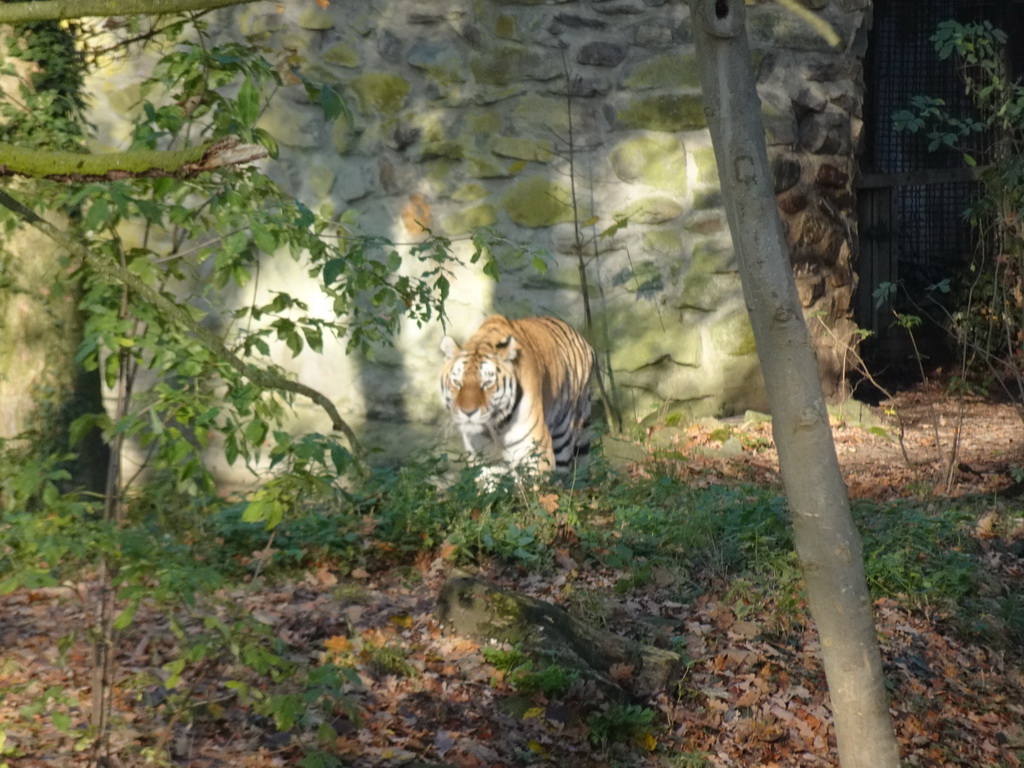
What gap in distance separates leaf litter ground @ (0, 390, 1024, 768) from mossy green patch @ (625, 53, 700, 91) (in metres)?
3.85

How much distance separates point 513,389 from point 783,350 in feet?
12.7

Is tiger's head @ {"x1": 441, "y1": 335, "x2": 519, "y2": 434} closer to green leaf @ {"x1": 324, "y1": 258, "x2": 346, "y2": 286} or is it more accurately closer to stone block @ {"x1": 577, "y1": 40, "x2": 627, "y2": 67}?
stone block @ {"x1": 577, "y1": 40, "x2": 627, "y2": 67}

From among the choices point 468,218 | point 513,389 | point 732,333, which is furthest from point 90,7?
point 732,333

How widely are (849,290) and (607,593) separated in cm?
479

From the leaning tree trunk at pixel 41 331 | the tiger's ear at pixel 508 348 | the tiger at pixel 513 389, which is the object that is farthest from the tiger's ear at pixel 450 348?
the leaning tree trunk at pixel 41 331

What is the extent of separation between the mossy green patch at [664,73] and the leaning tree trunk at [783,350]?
16.2ft

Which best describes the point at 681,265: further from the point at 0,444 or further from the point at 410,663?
the point at 0,444

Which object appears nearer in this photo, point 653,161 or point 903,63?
point 653,161

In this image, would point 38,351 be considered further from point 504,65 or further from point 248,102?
point 504,65

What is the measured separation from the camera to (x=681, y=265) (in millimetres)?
8039

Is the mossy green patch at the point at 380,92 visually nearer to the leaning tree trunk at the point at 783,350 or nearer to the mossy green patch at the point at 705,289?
the mossy green patch at the point at 705,289

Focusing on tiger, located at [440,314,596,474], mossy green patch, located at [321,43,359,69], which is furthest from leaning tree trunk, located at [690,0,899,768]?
mossy green patch, located at [321,43,359,69]

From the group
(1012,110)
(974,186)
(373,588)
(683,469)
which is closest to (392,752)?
(373,588)

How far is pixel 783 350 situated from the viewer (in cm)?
315
